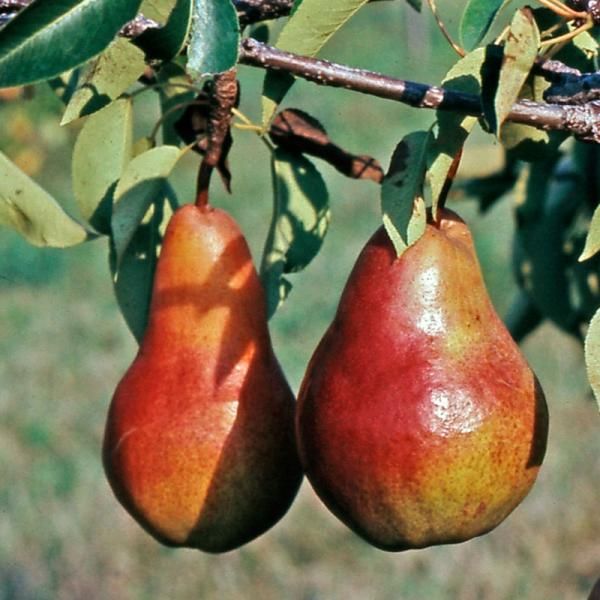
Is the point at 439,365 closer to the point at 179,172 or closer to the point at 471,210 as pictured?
the point at 471,210

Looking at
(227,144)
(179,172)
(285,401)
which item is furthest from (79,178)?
(179,172)

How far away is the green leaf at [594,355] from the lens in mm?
940

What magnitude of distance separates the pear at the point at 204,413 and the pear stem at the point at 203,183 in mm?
15

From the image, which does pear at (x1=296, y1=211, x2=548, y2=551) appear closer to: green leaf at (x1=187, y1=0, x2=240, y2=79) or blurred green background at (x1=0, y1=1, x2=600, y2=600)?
green leaf at (x1=187, y1=0, x2=240, y2=79)

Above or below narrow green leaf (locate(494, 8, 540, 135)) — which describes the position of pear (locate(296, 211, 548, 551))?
below

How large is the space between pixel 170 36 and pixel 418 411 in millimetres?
292

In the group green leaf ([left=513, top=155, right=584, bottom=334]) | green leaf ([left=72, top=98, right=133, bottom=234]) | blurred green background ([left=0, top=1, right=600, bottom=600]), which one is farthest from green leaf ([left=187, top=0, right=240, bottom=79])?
green leaf ([left=513, top=155, right=584, bottom=334])

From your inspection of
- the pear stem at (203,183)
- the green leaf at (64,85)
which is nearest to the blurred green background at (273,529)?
the green leaf at (64,85)

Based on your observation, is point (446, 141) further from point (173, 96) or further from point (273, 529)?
point (273, 529)

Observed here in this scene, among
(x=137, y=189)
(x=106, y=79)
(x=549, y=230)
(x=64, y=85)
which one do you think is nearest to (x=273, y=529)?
(x=549, y=230)

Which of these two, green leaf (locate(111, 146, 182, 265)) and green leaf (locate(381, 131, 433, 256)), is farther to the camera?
green leaf (locate(111, 146, 182, 265))

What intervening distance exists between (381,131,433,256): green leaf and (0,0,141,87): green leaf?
0.23 metres

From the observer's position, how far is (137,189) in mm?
1155

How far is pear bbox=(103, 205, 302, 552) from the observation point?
108 centimetres
